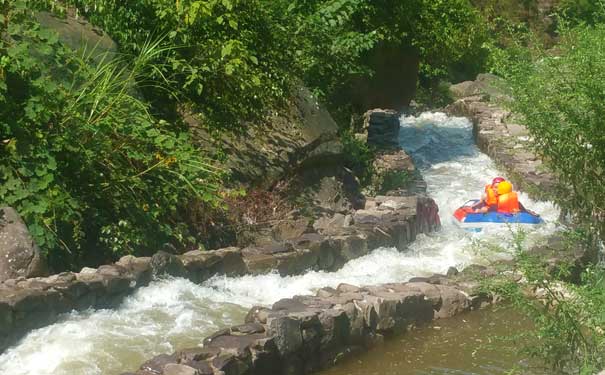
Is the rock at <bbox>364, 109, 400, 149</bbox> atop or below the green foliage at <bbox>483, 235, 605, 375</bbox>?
below

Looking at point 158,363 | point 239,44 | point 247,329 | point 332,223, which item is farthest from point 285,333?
point 239,44

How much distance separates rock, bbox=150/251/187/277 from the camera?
29.1 feet

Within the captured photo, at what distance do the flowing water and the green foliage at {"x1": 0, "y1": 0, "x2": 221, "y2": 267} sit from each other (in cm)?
100

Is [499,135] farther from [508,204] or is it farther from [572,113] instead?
[572,113]

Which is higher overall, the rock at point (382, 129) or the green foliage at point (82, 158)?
the green foliage at point (82, 158)

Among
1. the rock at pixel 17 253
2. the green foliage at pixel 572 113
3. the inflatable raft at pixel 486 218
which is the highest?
the green foliage at pixel 572 113

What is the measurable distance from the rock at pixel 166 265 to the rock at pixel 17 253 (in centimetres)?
89

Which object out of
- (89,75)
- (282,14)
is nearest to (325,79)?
(282,14)

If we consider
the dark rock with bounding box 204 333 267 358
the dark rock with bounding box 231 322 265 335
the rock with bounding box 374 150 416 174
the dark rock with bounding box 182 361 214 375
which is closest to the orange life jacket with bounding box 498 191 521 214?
the rock with bounding box 374 150 416 174

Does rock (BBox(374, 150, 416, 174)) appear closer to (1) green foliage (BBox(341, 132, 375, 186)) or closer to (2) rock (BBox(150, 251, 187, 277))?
(1) green foliage (BBox(341, 132, 375, 186))

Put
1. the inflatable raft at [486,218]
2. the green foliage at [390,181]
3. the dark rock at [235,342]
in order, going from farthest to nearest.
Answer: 1. the green foliage at [390,181]
2. the inflatable raft at [486,218]
3. the dark rock at [235,342]

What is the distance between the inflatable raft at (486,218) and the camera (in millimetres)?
13398

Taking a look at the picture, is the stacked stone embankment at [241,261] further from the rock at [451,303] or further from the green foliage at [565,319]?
the green foliage at [565,319]

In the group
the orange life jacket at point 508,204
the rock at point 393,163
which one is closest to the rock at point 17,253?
the orange life jacket at point 508,204
